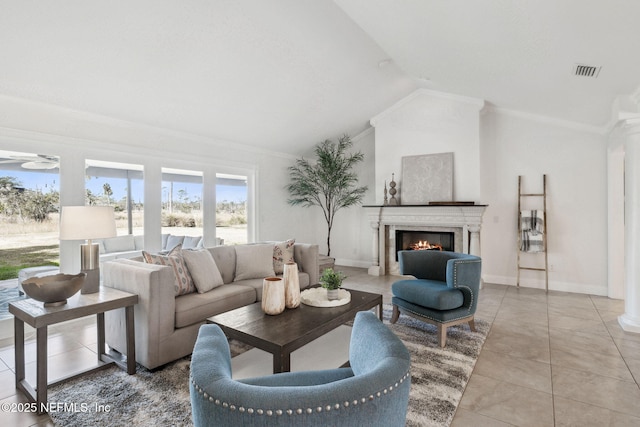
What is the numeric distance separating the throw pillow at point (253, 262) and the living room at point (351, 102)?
4.86ft

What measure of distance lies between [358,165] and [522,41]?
4177 millimetres

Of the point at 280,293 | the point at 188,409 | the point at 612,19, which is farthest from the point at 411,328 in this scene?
the point at 612,19

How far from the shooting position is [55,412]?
78.6 inches

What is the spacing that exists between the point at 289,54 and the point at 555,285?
5087mm

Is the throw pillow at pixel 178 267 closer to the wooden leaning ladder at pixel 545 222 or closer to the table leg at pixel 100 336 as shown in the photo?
the table leg at pixel 100 336

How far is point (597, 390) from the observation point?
2244 mm

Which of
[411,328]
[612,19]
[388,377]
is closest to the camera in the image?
[388,377]

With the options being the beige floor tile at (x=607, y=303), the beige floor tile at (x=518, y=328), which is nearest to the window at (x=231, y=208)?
the beige floor tile at (x=518, y=328)

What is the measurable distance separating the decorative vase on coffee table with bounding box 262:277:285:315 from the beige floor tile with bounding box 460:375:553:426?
1.37m

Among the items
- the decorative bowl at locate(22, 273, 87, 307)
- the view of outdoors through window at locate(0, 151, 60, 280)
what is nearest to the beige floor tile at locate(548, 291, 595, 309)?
the decorative bowl at locate(22, 273, 87, 307)

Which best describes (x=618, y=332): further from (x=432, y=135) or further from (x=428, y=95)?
(x=428, y=95)

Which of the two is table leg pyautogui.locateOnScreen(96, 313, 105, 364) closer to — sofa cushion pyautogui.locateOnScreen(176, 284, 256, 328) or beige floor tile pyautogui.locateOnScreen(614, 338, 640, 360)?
sofa cushion pyautogui.locateOnScreen(176, 284, 256, 328)

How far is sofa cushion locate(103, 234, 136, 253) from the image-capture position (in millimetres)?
3953

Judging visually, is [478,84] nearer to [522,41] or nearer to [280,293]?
[522,41]
